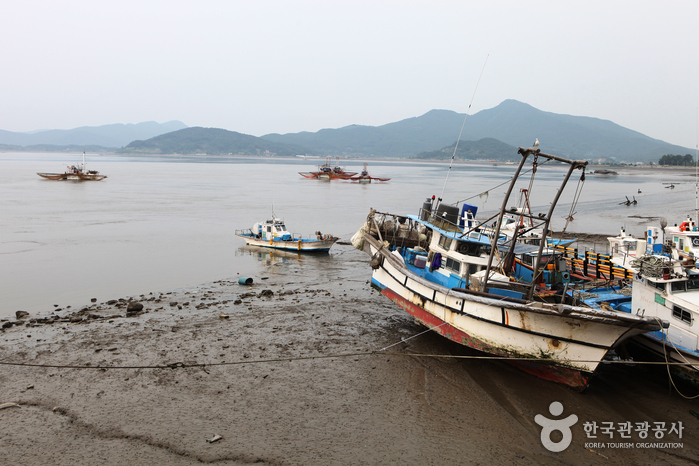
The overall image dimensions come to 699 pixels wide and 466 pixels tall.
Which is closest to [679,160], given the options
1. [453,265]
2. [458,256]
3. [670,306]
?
[670,306]

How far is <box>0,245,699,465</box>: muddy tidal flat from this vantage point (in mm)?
8062

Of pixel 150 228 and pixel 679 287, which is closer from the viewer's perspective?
pixel 679 287

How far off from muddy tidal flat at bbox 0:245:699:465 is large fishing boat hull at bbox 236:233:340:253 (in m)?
12.1

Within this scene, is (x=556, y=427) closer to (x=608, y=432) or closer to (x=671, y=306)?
(x=608, y=432)

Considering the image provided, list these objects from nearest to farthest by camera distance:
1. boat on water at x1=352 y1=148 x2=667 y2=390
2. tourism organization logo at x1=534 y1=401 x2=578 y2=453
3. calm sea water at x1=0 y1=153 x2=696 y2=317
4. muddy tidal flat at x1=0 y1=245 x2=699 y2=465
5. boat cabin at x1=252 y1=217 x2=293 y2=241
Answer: muddy tidal flat at x1=0 y1=245 x2=699 y2=465
tourism organization logo at x1=534 y1=401 x2=578 y2=453
boat on water at x1=352 y1=148 x2=667 y2=390
calm sea water at x1=0 y1=153 x2=696 y2=317
boat cabin at x1=252 y1=217 x2=293 y2=241

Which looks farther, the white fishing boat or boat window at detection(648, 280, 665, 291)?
boat window at detection(648, 280, 665, 291)

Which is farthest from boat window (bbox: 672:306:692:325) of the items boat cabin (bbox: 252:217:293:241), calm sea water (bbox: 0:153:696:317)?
boat cabin (bbox: 252:217:293:241)

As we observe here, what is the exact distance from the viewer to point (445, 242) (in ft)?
44.7

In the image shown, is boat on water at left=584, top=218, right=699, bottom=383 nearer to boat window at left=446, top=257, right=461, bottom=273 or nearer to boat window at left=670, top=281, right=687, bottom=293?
boat window at left=670, top=281, right=687, bottom=293

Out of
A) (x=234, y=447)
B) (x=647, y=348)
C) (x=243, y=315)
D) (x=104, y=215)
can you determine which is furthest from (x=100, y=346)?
(x=104, y=215)

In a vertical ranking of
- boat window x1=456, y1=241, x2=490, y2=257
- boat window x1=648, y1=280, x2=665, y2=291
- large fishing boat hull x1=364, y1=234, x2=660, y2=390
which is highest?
boat window x1=456, y1=241, x2=490, y2=257

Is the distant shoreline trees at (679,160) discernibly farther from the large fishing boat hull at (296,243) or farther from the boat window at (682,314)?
the boat window at (682,314)

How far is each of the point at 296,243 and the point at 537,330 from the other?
19193mm

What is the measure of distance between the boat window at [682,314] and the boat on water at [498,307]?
127 cm
